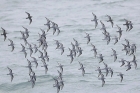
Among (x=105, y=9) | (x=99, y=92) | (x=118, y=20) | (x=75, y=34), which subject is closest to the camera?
(x=99, y=92)

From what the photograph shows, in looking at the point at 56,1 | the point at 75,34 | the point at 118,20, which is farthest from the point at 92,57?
the point at 56,1

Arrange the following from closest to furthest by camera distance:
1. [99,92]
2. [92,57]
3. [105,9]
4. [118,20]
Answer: [99,92] → [92,57] → [118,20] → [105,9]

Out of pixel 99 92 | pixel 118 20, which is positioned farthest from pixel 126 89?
pixel 118 20

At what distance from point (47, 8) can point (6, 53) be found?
82.1ft

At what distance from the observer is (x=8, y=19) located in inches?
3873

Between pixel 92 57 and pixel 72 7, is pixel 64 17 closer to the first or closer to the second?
pixel 72 7

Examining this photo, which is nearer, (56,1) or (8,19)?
(8,19)

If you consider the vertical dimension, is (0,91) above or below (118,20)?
below

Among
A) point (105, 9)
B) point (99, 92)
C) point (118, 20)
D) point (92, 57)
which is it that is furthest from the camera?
point (105, 9)

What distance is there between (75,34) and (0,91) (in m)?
23.9

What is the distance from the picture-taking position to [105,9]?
10344 cm

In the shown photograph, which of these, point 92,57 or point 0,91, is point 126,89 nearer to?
point 92,57

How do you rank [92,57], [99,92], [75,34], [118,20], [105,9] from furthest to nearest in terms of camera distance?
[105,9], [118,20], [75,34], [92,57], [99,92]

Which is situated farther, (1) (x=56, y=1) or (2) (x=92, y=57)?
(1) (x=56, y=1)
